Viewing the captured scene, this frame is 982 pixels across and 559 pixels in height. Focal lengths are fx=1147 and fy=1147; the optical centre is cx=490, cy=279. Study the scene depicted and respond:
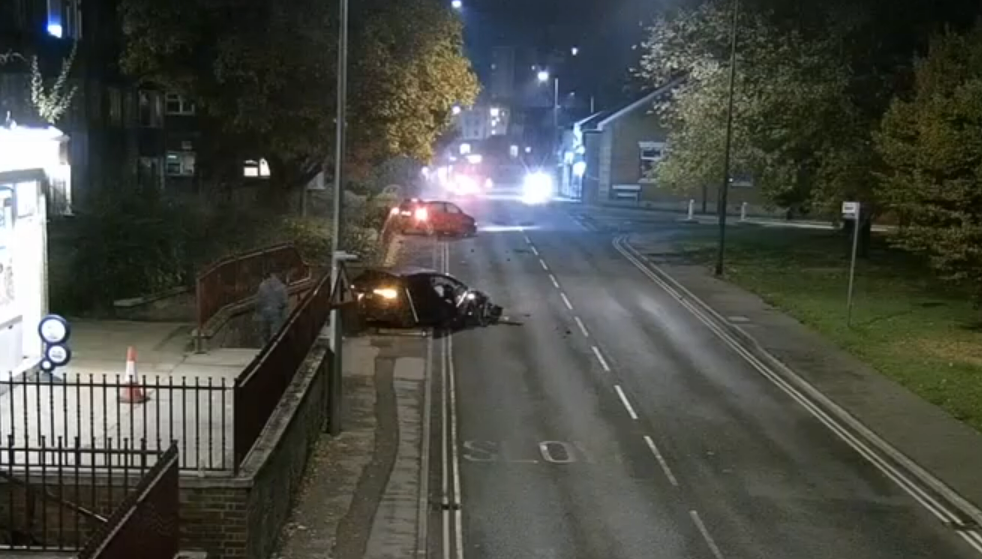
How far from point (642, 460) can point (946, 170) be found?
1427 cm

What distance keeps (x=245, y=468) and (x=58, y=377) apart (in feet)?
19.1

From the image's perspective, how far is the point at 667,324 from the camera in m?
28.0

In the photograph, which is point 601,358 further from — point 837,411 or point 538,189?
point 538,189

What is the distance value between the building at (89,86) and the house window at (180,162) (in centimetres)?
308

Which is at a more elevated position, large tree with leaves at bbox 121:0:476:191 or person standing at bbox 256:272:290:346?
large tree with leaves at bbox 121:0:476:191

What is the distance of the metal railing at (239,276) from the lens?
19.8 metres

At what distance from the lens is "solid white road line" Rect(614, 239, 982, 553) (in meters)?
14.4

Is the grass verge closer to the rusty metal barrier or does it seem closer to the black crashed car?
the black crashed car

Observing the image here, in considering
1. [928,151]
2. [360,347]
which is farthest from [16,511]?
[928,151]

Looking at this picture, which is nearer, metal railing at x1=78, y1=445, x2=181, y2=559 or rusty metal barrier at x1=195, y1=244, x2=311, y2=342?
metal railing at x1=78, y1=445, x2=181, y2=559

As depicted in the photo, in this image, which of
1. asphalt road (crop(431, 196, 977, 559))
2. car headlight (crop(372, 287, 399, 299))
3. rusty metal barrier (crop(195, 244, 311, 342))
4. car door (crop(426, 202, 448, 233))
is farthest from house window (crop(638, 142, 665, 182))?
car headlight (crop(372, 287, 399, 299))

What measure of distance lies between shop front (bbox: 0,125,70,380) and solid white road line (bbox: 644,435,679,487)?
862 cm

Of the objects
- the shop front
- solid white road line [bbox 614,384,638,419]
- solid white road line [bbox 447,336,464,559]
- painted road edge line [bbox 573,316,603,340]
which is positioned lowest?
solid white road line [bbox 447,336,464,559]

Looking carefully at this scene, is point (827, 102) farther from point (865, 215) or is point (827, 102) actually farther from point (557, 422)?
point (557, 422)
